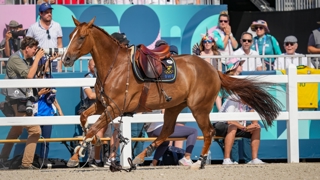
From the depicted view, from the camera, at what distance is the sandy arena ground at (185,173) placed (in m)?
8.68

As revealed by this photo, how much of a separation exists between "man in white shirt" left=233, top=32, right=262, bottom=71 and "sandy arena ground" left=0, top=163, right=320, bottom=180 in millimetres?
2456

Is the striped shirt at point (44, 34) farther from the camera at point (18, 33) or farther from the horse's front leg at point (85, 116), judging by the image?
the horse's front leg at point (85, 116)

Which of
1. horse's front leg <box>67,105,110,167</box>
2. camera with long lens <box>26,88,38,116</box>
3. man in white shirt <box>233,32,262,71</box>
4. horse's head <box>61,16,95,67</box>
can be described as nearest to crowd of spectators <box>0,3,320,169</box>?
man in white shirt <box>233,32,262,71</box>

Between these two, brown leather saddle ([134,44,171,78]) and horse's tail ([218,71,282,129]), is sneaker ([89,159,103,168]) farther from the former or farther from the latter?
horse's tail ([218,71,282,129])

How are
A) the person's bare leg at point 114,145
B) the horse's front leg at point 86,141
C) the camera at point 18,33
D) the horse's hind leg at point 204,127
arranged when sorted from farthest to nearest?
the camera at point 18,33 → the horse's hind leg at point 204,127 → the person's bare leg at point 114,145 → the horse's front leg at point 86,141

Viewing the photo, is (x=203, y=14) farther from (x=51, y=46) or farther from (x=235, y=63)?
(x=51, y=46)

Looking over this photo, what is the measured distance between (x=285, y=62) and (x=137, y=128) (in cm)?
295

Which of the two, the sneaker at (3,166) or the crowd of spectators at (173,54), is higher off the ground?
the crowd of spectators at (173,54)

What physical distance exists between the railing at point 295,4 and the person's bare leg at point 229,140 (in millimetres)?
4980

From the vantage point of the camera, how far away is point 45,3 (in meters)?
12.0

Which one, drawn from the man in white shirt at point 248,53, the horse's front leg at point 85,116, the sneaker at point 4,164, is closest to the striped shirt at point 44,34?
the sneaker at point 4,164

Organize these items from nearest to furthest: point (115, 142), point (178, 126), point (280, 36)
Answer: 1. point (115, 142)
2. point (178, 126)
3. point (280, 36)

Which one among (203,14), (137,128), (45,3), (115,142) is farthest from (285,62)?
(45,3)

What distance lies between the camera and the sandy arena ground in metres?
8.68
